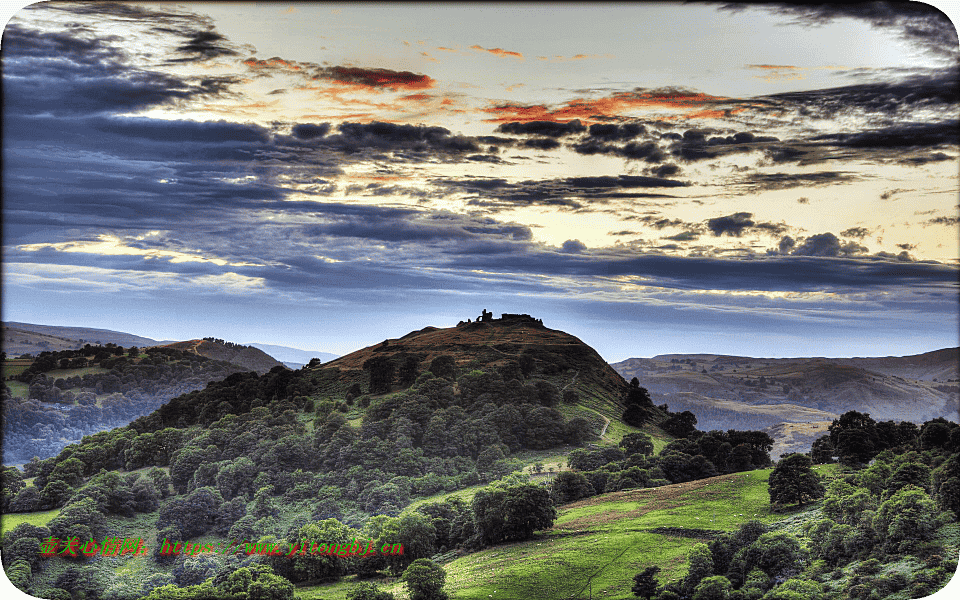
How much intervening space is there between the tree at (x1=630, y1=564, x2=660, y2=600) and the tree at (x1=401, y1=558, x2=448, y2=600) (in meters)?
8.22

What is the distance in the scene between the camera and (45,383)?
63.4 meters

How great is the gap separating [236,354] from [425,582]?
166ft

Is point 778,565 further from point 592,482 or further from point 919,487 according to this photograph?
point 592,482

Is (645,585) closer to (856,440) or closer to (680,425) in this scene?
(856,440)

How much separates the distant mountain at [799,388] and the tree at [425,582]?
28896mm

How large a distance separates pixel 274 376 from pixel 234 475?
42.7 ft

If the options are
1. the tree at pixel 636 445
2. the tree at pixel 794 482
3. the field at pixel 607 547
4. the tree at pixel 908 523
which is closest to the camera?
the tree at pixel 908 523

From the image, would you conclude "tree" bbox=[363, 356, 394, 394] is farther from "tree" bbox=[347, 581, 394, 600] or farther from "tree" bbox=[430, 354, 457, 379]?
"tree" bbox=[347, 581, 394, 600]

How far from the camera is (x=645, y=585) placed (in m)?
28.5

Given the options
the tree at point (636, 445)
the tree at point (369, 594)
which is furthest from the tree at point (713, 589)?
the tree at point (636, 445)

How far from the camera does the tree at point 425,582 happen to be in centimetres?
2950

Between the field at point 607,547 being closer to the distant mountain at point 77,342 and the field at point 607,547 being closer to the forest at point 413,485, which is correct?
the forest at point 413,485

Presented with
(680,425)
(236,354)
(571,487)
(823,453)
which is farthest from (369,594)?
(236,354)

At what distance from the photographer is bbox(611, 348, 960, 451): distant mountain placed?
4894 centimetres
